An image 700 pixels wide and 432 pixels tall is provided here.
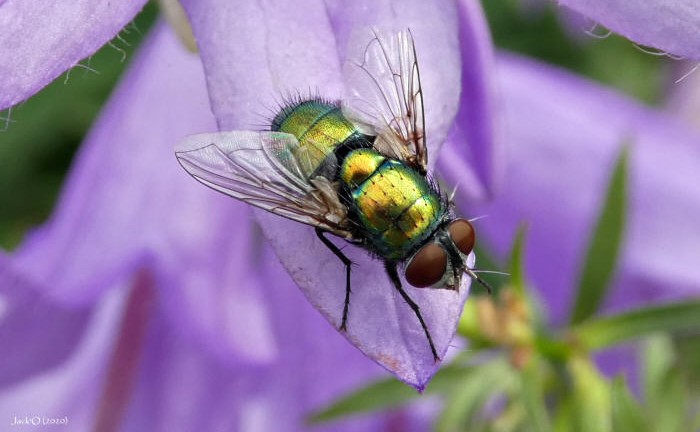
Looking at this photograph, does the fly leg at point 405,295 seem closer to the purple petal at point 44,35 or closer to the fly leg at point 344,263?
the fly leg at point 344,263

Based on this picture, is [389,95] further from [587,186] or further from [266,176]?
[587,186]

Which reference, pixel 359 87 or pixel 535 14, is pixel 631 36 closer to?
pixel 359 87

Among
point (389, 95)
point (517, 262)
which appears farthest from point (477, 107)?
point (517, 262)

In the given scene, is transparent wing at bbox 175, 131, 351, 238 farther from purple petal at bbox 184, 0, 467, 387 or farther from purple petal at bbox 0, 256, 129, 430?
purple petal at bbox 0, 256, 129, 430

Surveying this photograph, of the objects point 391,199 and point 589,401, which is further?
point 589,401

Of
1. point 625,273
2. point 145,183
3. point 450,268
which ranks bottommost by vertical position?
point 625,273

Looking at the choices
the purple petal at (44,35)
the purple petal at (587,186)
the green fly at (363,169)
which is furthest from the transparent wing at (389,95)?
the purple petal at (587,186)

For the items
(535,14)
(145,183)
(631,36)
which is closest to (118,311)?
(145,183)
